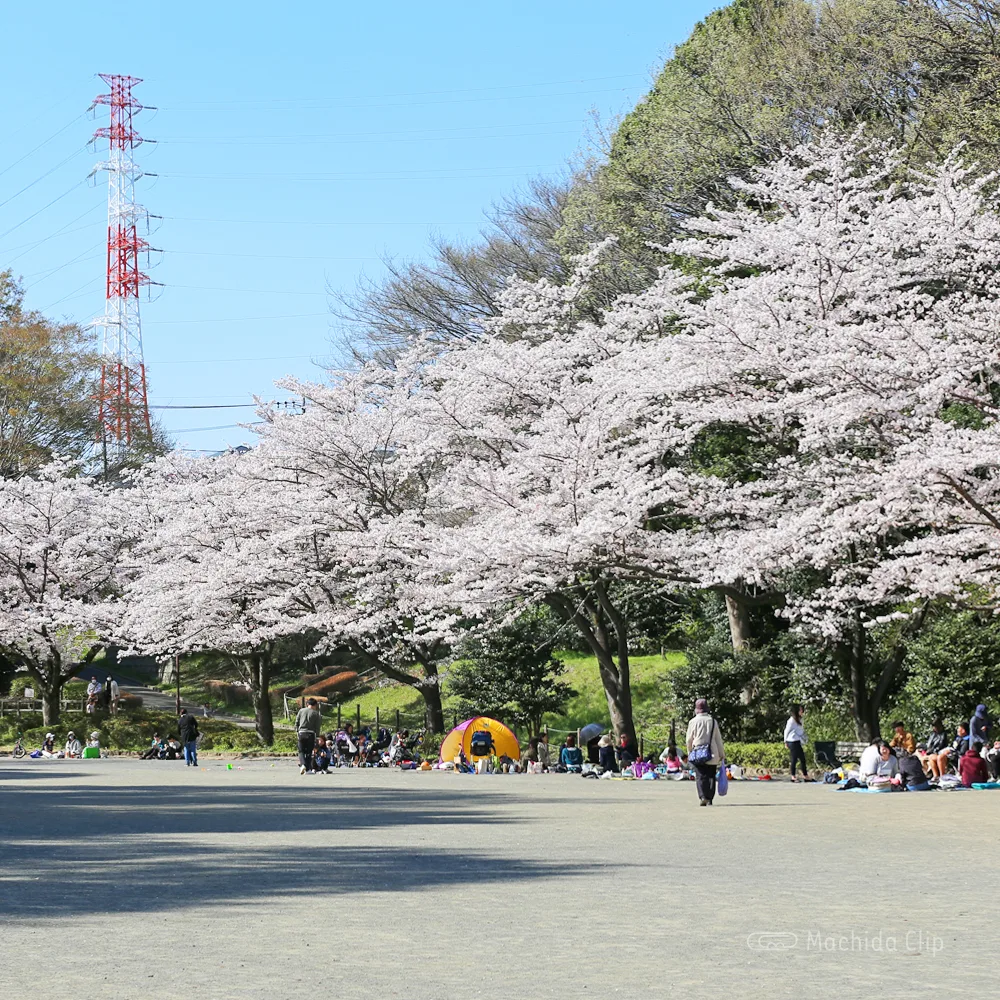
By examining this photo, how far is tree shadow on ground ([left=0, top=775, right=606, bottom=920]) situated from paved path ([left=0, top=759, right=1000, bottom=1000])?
0.05 metres

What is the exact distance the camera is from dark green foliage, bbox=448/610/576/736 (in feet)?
117

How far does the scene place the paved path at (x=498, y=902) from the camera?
7.02 metres

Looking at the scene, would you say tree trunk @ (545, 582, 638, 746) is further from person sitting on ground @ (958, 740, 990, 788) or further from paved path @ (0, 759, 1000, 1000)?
paved path @ (0, 759, 1000, 1000)

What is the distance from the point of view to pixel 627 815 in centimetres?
1789

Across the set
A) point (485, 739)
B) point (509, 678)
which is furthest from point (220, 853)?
point (509, 678)

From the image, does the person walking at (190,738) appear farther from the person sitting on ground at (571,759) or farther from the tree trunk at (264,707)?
the person sitting on ground at (571,759)

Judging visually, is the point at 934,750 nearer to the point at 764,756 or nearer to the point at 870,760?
the point at 870,760

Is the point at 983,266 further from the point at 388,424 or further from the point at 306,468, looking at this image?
the point at 306,468

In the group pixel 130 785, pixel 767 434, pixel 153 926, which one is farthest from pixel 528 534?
pixel 153 926

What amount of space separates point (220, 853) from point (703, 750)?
27.7 ft

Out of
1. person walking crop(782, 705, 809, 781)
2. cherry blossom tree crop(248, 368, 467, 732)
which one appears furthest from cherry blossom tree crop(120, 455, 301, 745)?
person walking crop(782, 705, 809, 781)

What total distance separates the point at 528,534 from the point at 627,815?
9.28 meters

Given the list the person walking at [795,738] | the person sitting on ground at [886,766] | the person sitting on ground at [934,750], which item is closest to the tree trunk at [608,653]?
the person walking at [795,738]

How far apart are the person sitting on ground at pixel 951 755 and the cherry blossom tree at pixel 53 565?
1142 inches
